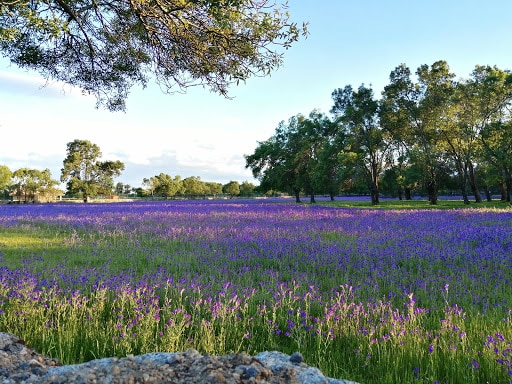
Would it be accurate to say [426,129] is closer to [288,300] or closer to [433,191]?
[433,191]

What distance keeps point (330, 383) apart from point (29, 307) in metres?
4.04

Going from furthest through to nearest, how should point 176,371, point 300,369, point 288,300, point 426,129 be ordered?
point 426,129
point 288,300
point 300,369
point 176,371

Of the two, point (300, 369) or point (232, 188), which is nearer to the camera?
point (300, 369)

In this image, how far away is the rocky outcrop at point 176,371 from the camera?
214 centimetres

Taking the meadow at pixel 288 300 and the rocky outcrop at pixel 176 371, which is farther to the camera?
the meadow at pixel 288 300

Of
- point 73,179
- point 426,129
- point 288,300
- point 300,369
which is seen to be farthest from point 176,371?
point 73,179

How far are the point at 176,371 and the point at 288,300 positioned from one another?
9.10 feet

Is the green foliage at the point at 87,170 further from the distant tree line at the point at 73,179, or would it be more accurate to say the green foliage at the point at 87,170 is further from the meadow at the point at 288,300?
the meadow at the point at 288,300

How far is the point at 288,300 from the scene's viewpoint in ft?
16.0

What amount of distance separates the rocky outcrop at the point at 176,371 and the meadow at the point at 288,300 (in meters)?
0.87

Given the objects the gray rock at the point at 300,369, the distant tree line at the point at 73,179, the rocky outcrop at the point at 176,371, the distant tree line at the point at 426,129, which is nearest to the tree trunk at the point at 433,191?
the distant tree line at the point at 426,129

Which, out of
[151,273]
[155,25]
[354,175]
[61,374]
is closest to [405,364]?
[61,374]

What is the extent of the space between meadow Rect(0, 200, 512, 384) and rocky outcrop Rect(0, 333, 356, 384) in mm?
869

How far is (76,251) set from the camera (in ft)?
31.5
